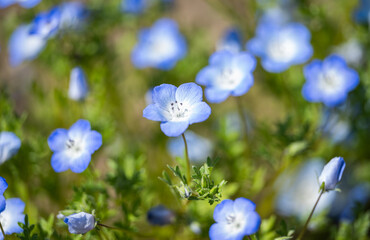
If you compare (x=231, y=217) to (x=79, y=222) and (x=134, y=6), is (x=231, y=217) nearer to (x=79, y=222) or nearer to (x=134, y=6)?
(x=79, y=222)

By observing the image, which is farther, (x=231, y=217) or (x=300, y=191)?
(x=300, y=191)

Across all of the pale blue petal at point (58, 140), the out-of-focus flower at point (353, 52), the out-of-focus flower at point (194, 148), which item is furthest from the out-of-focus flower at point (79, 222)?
the out-of-focus flower at point (353, 52)

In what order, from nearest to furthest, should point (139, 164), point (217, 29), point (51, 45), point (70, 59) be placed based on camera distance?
point (139, 164) < point (70, 59) < point (51, 45) < point (217, 29)

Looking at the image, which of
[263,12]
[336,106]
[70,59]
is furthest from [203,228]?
[263,12]

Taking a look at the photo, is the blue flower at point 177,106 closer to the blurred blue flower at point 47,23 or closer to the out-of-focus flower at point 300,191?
the blurred blue flower at point 47,23

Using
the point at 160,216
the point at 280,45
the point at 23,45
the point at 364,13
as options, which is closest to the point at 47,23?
the point at 23,45

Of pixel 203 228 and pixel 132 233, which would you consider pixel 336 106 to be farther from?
pixel 132 233
